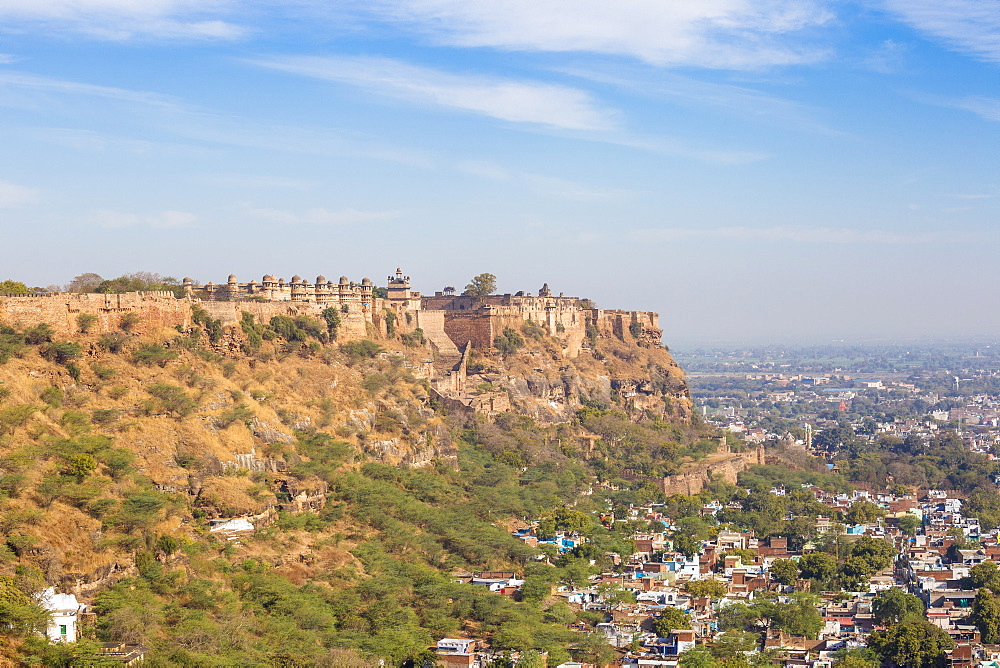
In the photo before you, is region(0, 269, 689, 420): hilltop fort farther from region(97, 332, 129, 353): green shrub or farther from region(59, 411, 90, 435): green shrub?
region(59, 411, 90, 435): green shrub

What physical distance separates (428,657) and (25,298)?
14109 millimetres

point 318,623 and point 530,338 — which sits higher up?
point 530,338

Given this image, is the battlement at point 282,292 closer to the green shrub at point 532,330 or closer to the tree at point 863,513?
the green shrub at point 532,330

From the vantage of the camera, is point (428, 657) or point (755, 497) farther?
point (755, 497)

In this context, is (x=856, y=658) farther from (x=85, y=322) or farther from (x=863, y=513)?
(x=85, y=322)

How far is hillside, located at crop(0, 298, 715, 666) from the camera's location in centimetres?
2441

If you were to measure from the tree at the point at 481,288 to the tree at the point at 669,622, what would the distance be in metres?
27.9

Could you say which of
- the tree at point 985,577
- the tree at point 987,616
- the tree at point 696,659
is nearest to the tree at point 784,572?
the tree at point 985,577

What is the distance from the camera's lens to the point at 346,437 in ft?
120

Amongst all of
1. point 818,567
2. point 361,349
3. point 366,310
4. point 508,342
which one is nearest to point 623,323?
point 508,342

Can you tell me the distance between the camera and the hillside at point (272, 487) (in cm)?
2441

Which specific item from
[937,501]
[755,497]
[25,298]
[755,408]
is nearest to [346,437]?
[25,298]

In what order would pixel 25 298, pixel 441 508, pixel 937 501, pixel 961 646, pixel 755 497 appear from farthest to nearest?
pixel 937 501 → pixel 755 497 → pixel 441 508 → pixel 25 298 → pixel 961 646

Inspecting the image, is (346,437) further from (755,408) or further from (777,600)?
(755,408)
